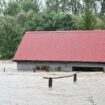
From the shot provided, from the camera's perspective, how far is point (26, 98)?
1877cm

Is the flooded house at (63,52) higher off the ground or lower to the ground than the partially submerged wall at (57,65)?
higher

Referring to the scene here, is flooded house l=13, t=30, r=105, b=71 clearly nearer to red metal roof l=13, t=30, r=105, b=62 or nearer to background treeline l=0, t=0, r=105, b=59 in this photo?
red metal roof l=13, t=30, r=105, b=62

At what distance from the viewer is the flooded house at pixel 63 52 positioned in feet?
131

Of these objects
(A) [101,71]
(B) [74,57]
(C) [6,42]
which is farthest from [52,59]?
(C) [6,42]

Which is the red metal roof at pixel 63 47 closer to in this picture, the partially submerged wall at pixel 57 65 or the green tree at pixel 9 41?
the partially submerged wall at pixel 57 65

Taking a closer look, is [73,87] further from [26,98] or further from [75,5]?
[75,5]

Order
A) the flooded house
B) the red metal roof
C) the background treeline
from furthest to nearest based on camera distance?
the background treeline < the red metal roof < the flooded house

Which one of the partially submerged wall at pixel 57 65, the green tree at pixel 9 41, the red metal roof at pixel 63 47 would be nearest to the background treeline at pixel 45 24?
the green tree at pixel 9 41

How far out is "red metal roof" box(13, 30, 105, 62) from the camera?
133 feet

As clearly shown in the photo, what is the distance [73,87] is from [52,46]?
19392 millimetres

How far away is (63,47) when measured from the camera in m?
42.8

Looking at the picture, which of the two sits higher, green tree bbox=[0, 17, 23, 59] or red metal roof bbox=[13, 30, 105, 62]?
red metal roof bbox=[13, 30, 105, 62]

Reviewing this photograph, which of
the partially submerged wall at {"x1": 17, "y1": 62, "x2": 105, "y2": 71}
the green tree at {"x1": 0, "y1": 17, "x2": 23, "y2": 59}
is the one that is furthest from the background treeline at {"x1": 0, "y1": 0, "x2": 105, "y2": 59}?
the partially submerged wall at {"x1": 17, "y1": 62, "x2": 105, "y2": 71}

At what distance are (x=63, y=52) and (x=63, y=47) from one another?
3.42ft
